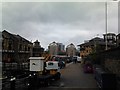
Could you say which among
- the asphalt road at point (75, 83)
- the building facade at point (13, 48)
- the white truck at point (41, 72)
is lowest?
the asphalt road at point (75, 83)

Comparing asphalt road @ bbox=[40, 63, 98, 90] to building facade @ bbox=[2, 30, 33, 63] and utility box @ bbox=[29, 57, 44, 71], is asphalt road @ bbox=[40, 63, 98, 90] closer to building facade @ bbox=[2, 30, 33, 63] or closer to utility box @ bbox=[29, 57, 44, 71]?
utility box @ bbox=[29, 57, 44, 71]

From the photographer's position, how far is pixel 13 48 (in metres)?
67.1

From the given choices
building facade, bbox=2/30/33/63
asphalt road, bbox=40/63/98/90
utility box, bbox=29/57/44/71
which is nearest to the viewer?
asphalt road, bbox=40/63/98/90

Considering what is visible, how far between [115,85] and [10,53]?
5210 cm

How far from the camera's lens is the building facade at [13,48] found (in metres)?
59.8

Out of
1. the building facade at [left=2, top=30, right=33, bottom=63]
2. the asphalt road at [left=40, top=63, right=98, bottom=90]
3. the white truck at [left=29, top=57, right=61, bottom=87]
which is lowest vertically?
the asphalt road at [left=40, top=63, right=98, bottom=90]

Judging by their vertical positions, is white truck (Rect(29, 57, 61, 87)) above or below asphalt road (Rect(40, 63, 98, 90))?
above

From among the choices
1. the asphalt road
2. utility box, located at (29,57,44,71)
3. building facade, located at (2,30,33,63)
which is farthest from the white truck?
building facade, located at (2,30,33,63)

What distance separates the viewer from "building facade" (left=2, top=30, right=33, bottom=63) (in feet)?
196

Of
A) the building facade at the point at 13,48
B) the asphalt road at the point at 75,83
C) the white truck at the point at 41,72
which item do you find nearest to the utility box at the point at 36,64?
the white truck at the point at 41,72

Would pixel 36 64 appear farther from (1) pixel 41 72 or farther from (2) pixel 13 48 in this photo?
(2) pixel 13 48

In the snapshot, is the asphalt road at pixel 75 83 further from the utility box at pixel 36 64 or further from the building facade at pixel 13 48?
the building facade at pixel 13 48

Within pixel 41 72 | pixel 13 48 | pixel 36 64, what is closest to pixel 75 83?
pixel 41 72

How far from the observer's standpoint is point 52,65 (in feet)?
90.4
